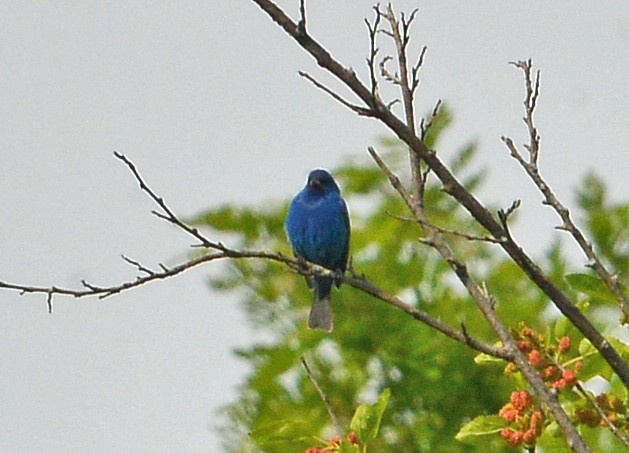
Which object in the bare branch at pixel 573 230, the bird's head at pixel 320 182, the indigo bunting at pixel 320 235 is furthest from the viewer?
the bird's head at pixel 320 182

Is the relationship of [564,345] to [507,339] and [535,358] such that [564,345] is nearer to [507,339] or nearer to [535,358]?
[535,358]

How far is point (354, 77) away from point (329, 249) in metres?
5.25

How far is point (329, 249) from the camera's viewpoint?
9047 mm

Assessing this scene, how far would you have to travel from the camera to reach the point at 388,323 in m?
11.1

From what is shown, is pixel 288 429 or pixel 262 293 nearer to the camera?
pixel 288 429

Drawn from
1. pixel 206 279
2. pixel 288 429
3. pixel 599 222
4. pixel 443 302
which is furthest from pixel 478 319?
pixel 288 429

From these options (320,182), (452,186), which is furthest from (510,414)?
(320,182)

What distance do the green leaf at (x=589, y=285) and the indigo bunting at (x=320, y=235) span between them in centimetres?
492

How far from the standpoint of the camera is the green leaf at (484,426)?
13.8 feet

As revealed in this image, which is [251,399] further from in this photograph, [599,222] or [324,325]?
[599,222]

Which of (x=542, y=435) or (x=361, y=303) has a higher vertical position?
(x=361, y=303)

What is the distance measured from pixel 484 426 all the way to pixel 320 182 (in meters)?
5.33

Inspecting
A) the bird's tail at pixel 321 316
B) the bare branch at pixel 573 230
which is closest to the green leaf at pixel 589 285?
the bare branch at pixel 573 230

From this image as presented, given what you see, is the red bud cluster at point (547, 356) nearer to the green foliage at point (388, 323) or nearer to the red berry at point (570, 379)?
the red berry at point (570, 379)
